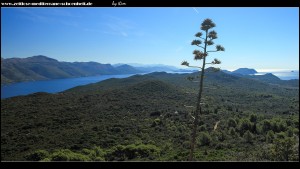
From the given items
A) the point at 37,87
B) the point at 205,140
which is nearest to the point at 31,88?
the point at 37,87

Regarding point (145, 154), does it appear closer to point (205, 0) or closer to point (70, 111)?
point (205, 0)

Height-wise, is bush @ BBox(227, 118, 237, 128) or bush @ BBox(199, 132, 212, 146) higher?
bush @ BBox(199, 132, 212, 146)

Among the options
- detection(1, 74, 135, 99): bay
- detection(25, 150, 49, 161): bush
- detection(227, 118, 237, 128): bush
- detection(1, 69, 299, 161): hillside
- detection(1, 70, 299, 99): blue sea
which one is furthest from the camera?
detection(1, 70, 299, 99): blue sea

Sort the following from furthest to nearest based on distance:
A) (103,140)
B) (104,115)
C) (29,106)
Result: (29,106) < (104,115) < (103,140)

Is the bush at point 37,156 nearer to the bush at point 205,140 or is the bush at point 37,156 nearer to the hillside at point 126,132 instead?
the hillside at point 126,132

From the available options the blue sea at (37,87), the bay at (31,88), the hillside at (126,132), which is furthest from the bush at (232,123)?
the blue sea at (37,87)

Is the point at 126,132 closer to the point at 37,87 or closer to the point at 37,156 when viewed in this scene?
the point at 37,156

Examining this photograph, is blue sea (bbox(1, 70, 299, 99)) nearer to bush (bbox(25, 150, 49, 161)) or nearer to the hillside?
the hillside

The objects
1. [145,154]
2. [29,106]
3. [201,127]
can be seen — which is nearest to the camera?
[145,154]

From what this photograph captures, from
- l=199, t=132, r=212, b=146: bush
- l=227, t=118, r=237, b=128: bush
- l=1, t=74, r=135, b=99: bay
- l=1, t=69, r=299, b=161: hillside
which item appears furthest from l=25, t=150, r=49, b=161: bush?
l=227, t=118, r=237, b=128: bush
